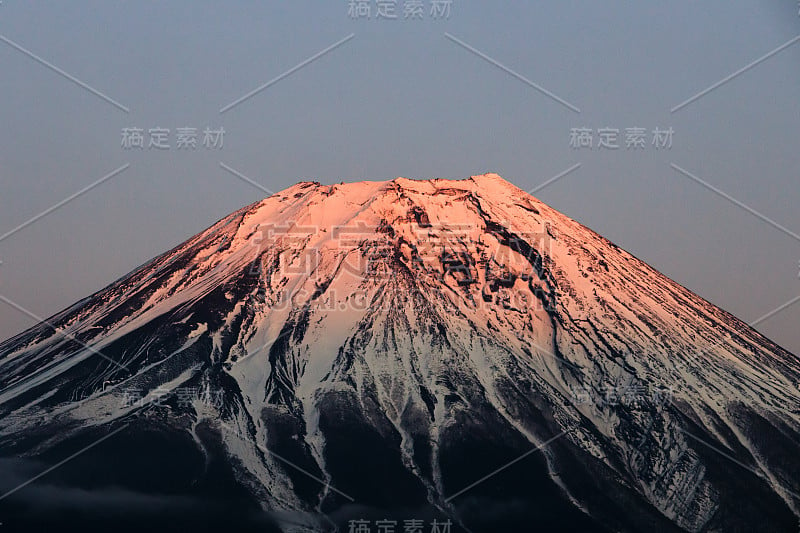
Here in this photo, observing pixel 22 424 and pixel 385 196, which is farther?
pixel 385 196

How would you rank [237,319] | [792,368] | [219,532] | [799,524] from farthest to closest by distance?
[792,368] < [237,319] < [799,524] < [219,532]

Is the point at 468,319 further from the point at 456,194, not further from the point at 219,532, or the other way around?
the point at 219,532

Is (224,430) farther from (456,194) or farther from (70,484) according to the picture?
(456,194)

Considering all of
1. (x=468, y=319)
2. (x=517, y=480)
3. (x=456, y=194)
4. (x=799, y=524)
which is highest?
(x=456, y=194)

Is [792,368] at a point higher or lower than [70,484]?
higher

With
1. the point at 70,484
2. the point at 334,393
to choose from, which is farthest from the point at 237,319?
the point at 70,484

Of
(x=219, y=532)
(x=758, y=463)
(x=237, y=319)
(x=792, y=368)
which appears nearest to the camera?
(x=219, y=532)
